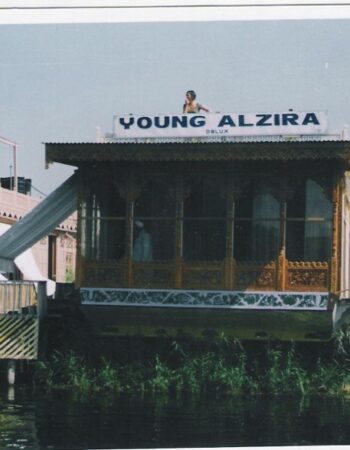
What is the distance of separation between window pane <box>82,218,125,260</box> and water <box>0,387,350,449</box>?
2.95m

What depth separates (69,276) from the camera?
93.9 feet

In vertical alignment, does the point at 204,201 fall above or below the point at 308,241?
above

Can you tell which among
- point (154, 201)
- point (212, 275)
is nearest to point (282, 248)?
point (212, 275)

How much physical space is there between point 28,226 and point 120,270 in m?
2.17

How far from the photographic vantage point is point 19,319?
863 inches

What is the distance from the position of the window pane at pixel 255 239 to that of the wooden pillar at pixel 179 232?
1.13m

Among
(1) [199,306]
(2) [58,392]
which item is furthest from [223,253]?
(2) [58,392]

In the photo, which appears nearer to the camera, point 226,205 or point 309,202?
point 309,202

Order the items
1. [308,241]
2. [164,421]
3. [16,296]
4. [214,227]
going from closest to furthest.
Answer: [164,421] < [308,241] < [214,227] < [16,296]

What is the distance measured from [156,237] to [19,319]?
3.23 m

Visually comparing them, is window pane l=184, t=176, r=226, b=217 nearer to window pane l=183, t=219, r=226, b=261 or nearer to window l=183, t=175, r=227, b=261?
window l=183, t=175, r=227, b=261

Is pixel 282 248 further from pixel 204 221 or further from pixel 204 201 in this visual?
pixel 204 201

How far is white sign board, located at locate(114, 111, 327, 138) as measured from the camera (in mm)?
20672

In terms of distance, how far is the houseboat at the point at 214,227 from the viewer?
20797 millimetres
